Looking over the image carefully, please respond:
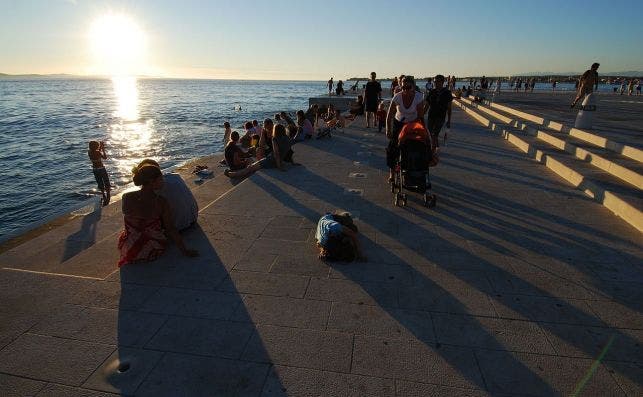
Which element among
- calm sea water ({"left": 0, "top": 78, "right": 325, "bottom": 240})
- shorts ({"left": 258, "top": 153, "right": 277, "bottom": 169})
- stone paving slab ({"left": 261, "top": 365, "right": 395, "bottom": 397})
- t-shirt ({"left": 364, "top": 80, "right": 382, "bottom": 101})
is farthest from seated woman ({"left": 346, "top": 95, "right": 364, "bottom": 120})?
stone paving slab ({"left": 261, "top": 365, "right": 395, "bottom": 397})

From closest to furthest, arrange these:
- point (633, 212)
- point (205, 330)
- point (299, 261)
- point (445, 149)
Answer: point (205, 330) → point (299, 261) → point (633, 212) → point (445, 149)

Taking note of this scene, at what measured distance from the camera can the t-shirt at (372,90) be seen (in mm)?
12953

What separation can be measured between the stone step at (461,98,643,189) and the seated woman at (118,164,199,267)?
7.83 metres

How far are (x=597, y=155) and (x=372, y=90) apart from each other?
750cm

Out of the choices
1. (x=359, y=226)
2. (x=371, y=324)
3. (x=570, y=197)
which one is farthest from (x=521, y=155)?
(x=371, y=324)

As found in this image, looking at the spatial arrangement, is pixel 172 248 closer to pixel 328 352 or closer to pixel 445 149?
pixel 328 352

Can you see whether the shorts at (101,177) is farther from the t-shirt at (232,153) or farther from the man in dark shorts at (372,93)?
the man in dark shorts at (372,93)

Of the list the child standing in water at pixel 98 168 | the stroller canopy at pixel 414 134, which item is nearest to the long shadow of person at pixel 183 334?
the stroller canopy at pixel 414 134

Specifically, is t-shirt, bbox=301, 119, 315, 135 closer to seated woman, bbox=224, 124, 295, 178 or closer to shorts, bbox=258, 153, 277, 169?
seated woman, bbox=224, 124, 295, 178

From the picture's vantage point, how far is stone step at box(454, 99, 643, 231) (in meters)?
5.30

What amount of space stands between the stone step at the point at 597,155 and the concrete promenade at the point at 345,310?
1501 mm

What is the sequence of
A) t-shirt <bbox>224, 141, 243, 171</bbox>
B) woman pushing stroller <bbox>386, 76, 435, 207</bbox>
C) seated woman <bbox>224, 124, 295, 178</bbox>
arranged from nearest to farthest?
woman pushing stroller <bbox>386, 76, 435, 207</bbox> → seated woman <bbox>224, 124, 295, 178</bbox> → t-shirt <bbox>224, 141, 243, 171</bbox>

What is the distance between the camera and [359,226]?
5.14 meters

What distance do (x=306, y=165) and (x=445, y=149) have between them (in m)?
4.58
